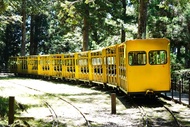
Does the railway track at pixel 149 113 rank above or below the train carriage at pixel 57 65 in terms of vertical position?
below

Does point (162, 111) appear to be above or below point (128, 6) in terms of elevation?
below

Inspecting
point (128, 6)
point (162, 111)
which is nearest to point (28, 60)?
point (128, 6)

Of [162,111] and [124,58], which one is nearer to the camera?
[162,111]

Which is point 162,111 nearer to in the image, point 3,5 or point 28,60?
point 3,5

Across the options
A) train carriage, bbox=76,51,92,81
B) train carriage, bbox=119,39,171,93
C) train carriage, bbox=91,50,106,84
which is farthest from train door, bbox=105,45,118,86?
train carriage, bbox=76,51,92,81

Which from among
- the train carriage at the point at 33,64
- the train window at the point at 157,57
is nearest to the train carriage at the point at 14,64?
the train carriage at the point at 33,64

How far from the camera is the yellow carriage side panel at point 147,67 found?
16.5 m

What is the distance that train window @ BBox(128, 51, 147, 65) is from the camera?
652 inches

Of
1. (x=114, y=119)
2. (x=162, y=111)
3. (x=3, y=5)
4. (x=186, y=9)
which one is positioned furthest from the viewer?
(x=186, y=9)

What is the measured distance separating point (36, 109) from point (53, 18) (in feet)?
160

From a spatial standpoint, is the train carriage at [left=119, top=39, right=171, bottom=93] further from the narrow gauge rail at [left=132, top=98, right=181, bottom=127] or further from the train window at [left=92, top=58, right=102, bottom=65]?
the train window at [left=92, top=58, right=102, bottom=65]

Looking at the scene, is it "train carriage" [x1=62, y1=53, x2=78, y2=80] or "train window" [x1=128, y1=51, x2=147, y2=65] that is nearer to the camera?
"train window" [x1=128, y1=51, x2=147, y2=65]

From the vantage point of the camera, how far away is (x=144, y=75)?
16.5 meters

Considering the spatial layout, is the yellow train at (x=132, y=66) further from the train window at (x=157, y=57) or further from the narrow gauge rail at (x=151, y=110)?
the narrow gauge rail at (x=151, y=110)
